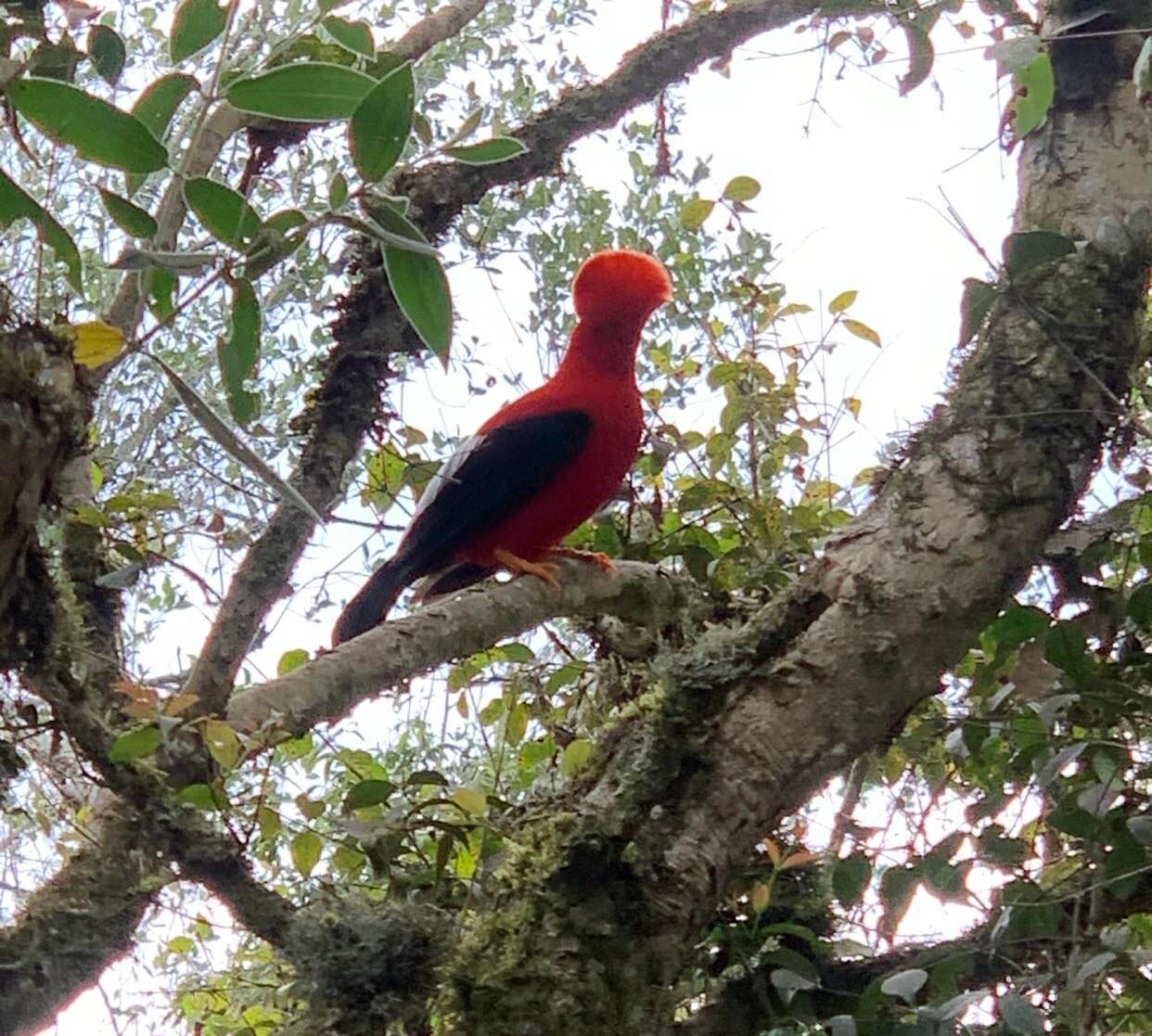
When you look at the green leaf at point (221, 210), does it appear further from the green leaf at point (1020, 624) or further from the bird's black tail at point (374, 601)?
the bird's black tail at point (374, 601)

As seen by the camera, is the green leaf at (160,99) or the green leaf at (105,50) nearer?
the green leaf at (160,99)

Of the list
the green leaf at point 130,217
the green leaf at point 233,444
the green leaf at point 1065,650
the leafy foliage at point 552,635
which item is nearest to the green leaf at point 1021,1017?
the leafy foliage at point 552,635

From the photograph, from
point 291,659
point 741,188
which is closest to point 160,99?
point 291,659

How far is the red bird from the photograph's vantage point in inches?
79.1

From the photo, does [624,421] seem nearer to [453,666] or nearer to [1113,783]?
[453,666]

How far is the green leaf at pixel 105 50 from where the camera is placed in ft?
3.41

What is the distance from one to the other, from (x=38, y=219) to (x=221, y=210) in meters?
0.13

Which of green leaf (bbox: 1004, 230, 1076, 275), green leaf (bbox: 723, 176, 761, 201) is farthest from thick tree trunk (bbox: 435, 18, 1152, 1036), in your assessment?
green leaf (bbox: 723, 176, 761, 201)

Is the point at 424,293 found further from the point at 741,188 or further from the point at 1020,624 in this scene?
the point at 741,188

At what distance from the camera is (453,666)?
1924 millimetres

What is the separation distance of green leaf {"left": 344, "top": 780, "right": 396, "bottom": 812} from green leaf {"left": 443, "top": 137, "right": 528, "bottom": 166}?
27.4 inches

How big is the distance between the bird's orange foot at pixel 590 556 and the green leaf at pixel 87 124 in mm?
1056

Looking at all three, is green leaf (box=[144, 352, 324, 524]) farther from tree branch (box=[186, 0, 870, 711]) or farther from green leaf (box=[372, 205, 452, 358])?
tree branch (box=[186, 0, 870, 711])

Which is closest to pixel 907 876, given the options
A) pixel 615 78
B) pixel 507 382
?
pixel 615 78
